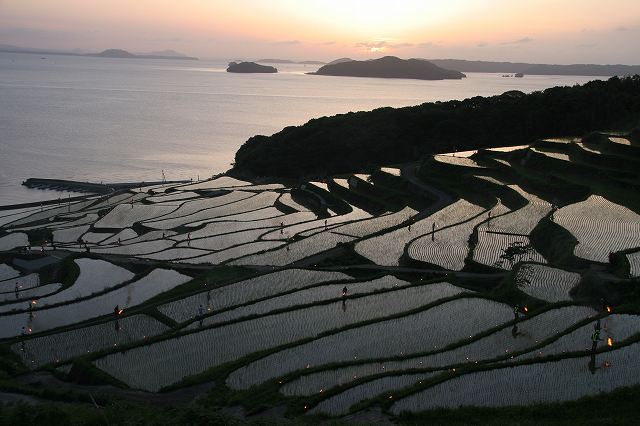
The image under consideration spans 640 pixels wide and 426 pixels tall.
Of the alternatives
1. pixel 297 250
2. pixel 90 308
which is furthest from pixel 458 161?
pixel 90 308

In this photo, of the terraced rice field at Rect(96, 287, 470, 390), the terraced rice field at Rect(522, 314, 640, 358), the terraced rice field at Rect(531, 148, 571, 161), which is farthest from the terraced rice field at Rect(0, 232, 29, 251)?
the terraced rice field at Rect(531, 148, 571, 161)

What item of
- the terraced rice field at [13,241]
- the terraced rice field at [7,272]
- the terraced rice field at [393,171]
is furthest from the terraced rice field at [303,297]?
the terraced rice field at [393,171]

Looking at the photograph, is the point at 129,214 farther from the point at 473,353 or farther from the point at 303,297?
the point at 473,353

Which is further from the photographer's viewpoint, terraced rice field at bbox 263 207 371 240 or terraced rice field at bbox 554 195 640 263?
terraced rice field at bbox 263 207 371 240

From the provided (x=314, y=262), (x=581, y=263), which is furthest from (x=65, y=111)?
(x=581, y=263)

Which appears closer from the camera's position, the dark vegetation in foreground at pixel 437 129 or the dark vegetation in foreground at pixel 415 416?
the dark vegetation in foreground at pixel 415 416

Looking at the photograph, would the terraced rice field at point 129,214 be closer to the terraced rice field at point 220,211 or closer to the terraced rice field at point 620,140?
the terraced rice field at point 220,211

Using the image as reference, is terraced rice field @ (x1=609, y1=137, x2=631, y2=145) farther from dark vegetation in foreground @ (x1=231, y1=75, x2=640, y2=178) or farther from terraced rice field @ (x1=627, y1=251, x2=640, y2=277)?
dark vegetation in foreground @ (x1=231, y1=75, x2=640, y2=178)
